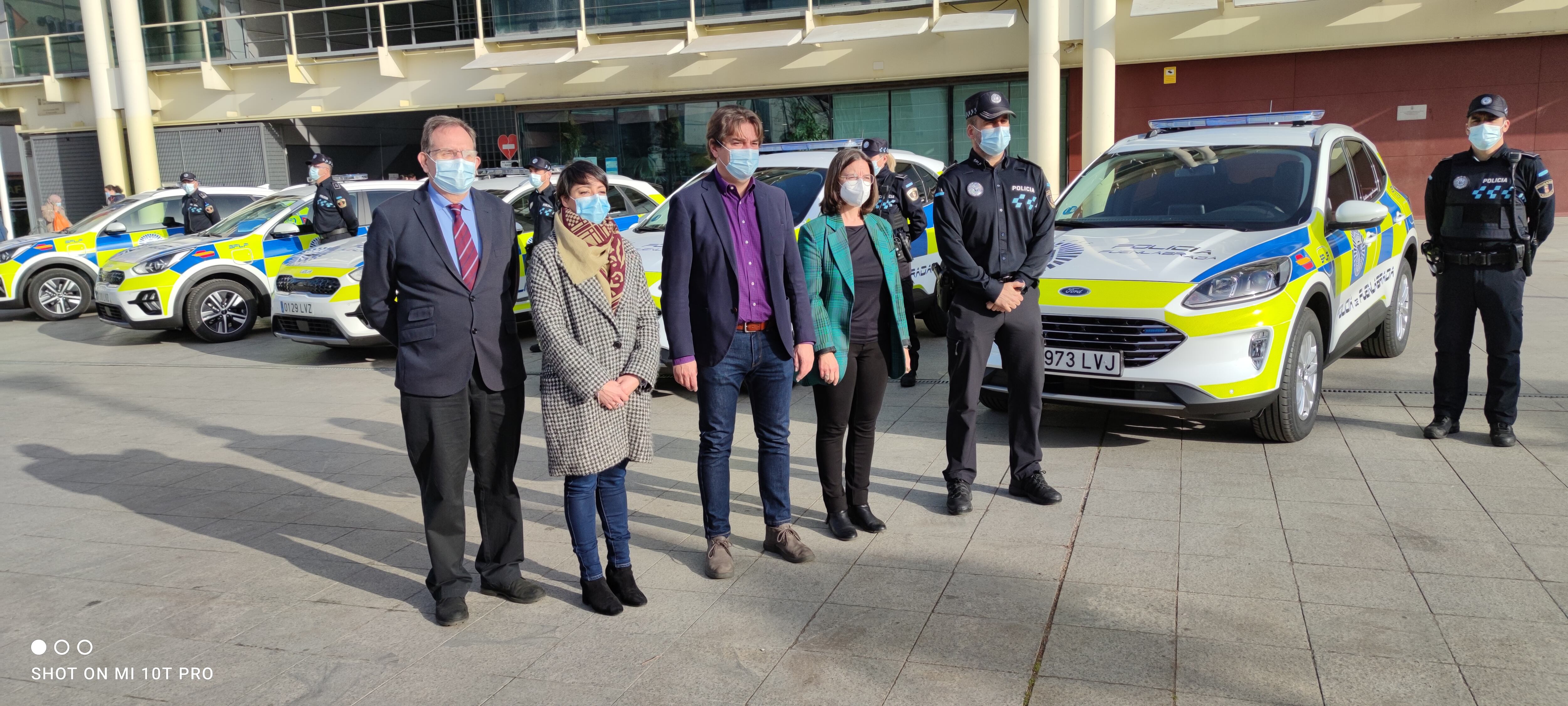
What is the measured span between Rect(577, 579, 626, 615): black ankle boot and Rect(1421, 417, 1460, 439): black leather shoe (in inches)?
182

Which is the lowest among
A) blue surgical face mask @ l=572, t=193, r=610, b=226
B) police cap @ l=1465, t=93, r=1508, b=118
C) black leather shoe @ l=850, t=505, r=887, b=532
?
black leather shoe @ l=850, t=505, r=887, b=532

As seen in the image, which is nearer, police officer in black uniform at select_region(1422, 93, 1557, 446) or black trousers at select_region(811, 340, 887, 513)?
black trousers at select_region(811, 340, 887, 513)

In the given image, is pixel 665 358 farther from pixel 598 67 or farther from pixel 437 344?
pixel 598 67

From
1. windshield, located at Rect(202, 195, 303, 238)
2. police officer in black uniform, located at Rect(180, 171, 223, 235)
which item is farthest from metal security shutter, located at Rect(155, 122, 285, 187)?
windshield, located at Rect(202, 195, 303, 238)

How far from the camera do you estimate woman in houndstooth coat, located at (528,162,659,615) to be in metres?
3.84

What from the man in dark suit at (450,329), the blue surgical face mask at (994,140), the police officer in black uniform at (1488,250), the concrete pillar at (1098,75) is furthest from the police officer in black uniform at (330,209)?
the concrete pillar at (1098,75)

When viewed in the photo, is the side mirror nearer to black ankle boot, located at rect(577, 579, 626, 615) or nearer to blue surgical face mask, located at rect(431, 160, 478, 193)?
black ankle boot, located at rect(577, 579, 626, 615)

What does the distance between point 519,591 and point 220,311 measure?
29.7 ft

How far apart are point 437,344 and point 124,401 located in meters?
6.10

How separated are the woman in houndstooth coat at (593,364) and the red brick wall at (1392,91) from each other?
14.4 meters

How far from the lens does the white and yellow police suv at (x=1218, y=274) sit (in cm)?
549

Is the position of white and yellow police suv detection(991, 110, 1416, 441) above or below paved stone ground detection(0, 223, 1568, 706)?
above

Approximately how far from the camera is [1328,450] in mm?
5762

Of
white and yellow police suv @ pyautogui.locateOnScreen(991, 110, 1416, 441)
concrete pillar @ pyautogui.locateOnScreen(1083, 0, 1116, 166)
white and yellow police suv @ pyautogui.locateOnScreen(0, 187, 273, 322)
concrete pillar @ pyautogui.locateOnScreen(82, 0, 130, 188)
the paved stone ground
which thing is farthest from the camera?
concrete pillar @ pyautogui.locateOnScreen(82, 0, 130, 188)
